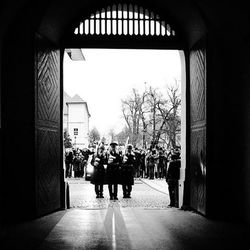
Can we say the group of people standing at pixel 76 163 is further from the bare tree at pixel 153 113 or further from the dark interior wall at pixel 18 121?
the dark interior wall at pixel 18 121

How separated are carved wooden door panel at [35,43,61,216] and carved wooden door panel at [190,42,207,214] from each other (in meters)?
3.46

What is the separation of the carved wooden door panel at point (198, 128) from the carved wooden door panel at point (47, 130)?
346cm

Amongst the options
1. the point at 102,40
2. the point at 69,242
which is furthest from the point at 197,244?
the point at 102,40

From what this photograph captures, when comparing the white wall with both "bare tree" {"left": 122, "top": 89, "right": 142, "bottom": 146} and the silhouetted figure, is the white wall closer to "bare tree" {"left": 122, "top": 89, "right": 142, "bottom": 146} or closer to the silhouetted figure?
"bare tree" {"left": 122, "top": 89, "right": 142, "bottom": 146}

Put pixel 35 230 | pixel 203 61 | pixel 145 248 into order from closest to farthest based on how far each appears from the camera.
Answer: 1. pixel 145 248
2. pixel 35 230
3. pixel 203 61

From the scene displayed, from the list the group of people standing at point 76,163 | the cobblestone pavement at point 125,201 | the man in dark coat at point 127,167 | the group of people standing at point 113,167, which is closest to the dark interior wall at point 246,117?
the cobblestone pavement at point 125,201

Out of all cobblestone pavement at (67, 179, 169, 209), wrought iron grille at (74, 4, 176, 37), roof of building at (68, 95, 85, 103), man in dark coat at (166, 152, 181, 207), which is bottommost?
cobblestone pavement at (67, 179, 169, 209)

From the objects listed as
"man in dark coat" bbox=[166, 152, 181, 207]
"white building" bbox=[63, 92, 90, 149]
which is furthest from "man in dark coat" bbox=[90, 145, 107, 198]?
"white building" bbox=[63, 92, 90, 149]

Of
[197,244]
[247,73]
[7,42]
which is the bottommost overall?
[197,244]

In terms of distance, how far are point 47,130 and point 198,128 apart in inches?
145

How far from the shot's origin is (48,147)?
12.8 m

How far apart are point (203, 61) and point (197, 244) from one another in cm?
499

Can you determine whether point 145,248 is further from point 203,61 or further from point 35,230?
point 203,61

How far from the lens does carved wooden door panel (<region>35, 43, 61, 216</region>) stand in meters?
12.1
